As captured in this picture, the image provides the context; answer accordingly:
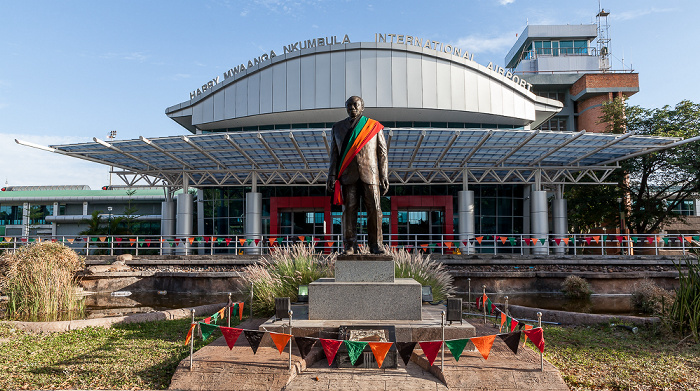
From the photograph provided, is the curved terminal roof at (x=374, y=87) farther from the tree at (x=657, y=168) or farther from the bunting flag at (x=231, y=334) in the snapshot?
the bunting flag at (x=231, y=334)

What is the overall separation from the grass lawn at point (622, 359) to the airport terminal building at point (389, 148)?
12.2m

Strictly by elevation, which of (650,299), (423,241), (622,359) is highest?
(423,241)

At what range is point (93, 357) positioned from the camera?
271 inches

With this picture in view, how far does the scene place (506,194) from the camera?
30.5 m

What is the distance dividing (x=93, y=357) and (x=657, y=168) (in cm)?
3024

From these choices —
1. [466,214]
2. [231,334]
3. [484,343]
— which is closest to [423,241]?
[466,214]

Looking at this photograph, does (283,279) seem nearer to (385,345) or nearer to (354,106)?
(354,106)

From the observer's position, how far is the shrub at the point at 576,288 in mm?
16141

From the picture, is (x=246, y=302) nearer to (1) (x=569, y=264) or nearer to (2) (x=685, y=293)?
(2) (x=685, y=293)

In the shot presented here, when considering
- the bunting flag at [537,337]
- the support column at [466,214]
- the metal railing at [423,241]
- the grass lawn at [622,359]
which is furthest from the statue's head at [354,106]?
the support column at [466,214]

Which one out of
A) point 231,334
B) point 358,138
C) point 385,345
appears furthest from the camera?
point 358,138

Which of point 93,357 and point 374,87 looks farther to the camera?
point 374,87

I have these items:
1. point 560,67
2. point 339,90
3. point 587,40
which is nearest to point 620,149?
point 339,90

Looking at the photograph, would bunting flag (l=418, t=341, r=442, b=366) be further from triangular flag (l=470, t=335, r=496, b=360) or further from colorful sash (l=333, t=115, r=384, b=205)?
colorful sash (l=333, t=115, r=384, b=205)
